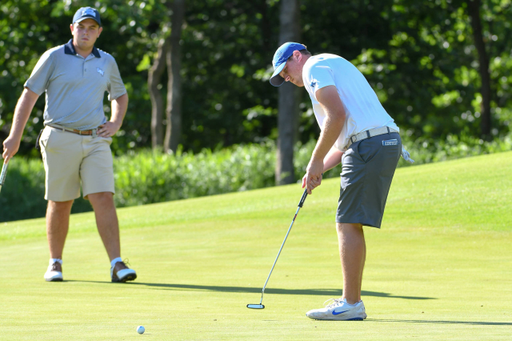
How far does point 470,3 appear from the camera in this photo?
84.1 ft

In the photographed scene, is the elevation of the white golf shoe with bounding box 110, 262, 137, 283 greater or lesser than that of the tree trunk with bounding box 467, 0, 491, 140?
lesser

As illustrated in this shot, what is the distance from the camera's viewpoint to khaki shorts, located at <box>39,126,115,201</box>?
258 inches

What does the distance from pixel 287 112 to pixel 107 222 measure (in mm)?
13650

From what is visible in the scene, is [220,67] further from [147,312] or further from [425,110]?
[147,312]

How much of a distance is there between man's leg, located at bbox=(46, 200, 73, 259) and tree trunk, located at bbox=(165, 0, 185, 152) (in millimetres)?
16449

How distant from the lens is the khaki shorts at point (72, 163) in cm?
654

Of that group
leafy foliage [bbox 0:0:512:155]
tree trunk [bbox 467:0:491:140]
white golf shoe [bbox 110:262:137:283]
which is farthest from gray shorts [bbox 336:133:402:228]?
tree trunk [bbox 467:0:491:140]

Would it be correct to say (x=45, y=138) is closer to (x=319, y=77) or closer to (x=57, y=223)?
(x=57, y=223)

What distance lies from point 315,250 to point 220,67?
23.2 m

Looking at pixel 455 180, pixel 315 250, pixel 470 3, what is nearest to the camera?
pixel 315 250

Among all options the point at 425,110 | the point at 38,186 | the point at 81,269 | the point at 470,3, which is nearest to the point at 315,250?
the point at 81,269

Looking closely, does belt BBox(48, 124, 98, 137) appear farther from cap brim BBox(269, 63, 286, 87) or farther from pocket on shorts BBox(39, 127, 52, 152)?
cap brim BBox(269, 63, 286, 87)

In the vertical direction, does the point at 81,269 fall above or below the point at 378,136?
below

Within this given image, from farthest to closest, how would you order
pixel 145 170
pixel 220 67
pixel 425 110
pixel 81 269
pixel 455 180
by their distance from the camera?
pixel 220 67 → pixel 425 110 → pixel 145 170 → pixel 455 180 → pixel 81 269
